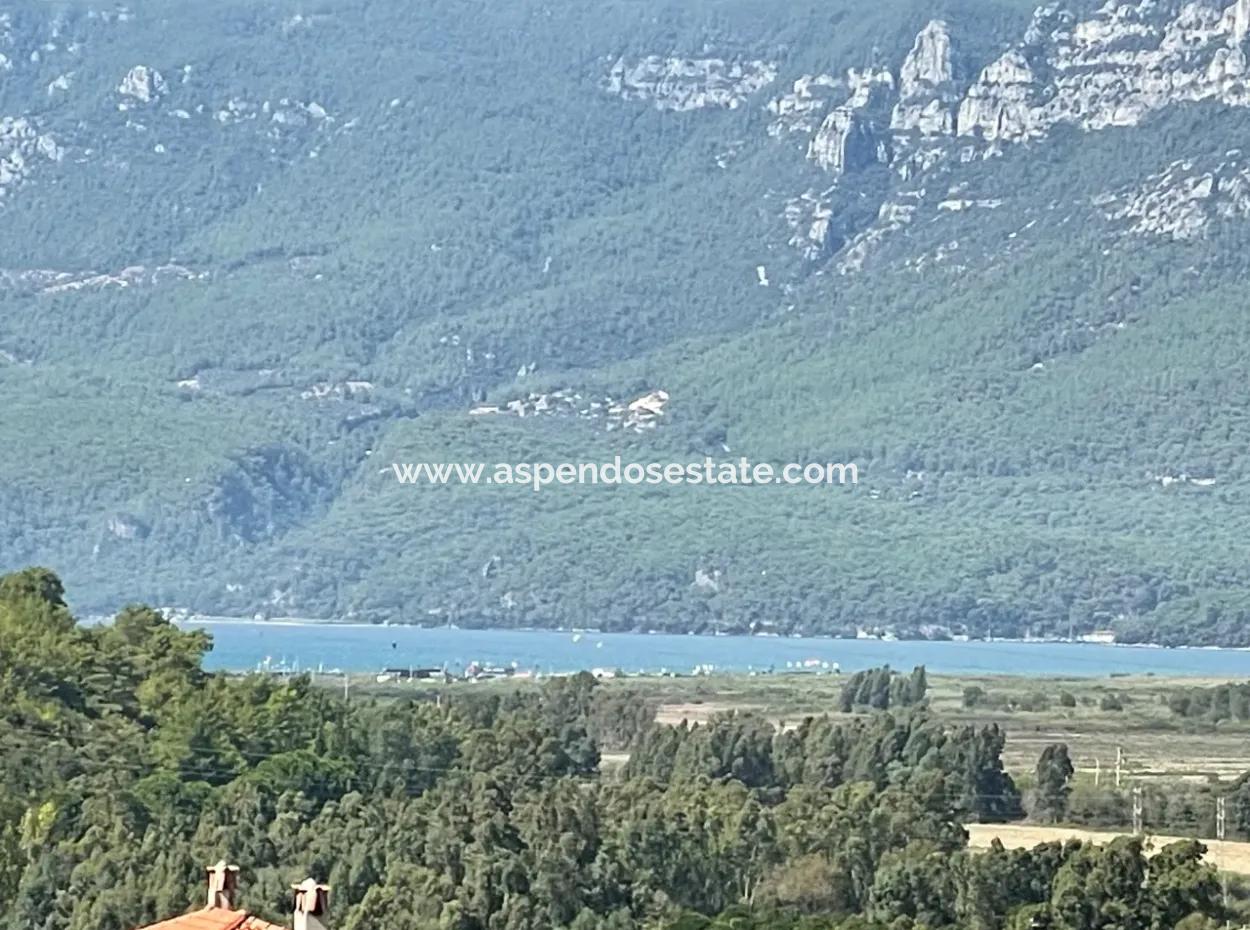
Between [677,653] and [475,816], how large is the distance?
113m

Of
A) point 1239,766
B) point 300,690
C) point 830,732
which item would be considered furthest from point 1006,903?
point 1239,766

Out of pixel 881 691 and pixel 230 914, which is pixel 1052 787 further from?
pixel 230 914

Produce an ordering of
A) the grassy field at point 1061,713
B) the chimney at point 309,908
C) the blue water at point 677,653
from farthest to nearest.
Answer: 1. the blue water at point 677,653
2. the grassy field at point 1061,713
3. the chimney at point 309,908

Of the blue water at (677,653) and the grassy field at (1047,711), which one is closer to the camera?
the grassy field at (1047,711)

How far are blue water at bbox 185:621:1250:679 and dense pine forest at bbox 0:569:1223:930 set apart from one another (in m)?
66.7

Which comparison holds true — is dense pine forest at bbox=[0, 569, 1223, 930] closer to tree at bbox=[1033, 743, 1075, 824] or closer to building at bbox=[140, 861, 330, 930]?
tree at bbox=[1033, 743, 1075, 824]

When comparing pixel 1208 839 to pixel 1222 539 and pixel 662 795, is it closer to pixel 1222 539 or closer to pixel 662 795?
pixel 662 795

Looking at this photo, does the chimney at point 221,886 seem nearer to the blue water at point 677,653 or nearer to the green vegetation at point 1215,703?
the green vegetation at point 1215,703

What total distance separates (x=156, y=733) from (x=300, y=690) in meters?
8.78

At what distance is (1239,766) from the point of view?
11000 cm

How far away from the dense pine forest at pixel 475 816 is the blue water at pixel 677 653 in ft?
219

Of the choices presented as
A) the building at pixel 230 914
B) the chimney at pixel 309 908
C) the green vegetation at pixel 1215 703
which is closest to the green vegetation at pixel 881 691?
the green vegetation at pixel 1215 703

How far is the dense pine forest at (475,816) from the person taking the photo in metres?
64.0

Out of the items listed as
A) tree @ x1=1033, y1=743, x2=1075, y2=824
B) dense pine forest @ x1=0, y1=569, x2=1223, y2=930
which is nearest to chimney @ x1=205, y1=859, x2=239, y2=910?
dense pine forest @ x1=0, y1=569, x2=1223, y2=930
